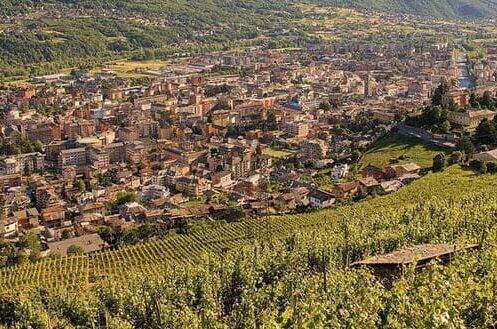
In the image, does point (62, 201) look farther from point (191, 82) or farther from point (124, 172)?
point (191, 82)

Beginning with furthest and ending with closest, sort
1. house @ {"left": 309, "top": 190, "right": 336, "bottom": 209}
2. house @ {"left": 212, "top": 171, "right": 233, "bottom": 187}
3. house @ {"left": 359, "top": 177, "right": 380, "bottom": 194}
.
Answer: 1. house @ {"left": 212, "top": 171, "right": 233, "bottom": 187}
2. house @ {"left": 359, "top": 177, "right": 380, "bottom": 194}
3. house @ {"left": 309, "top": 190, "right": 336, "bottom": 209}

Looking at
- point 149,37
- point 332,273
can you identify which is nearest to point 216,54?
point 149,37

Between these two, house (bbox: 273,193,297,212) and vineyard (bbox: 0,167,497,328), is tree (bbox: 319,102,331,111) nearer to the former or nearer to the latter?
house (bbox: 273,193,297,212)

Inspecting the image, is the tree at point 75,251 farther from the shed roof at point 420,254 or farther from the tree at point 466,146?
the tree at point 466,146

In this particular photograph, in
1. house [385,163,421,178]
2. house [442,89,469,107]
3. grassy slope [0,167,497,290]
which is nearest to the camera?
grassy slope [0,167,497,290]

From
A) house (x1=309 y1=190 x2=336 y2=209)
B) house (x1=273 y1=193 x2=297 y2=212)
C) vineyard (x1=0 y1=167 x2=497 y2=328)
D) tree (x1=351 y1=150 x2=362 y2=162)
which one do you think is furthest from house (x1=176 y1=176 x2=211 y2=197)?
tree (x1=351 y1=150 x2=362 y2=162)

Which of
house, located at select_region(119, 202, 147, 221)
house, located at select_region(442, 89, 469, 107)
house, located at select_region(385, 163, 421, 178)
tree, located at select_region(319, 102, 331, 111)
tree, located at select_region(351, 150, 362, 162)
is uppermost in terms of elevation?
house, located at select_region(442, 89, 469, 107)

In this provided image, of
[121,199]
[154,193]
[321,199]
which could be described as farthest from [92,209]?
[321,199]
